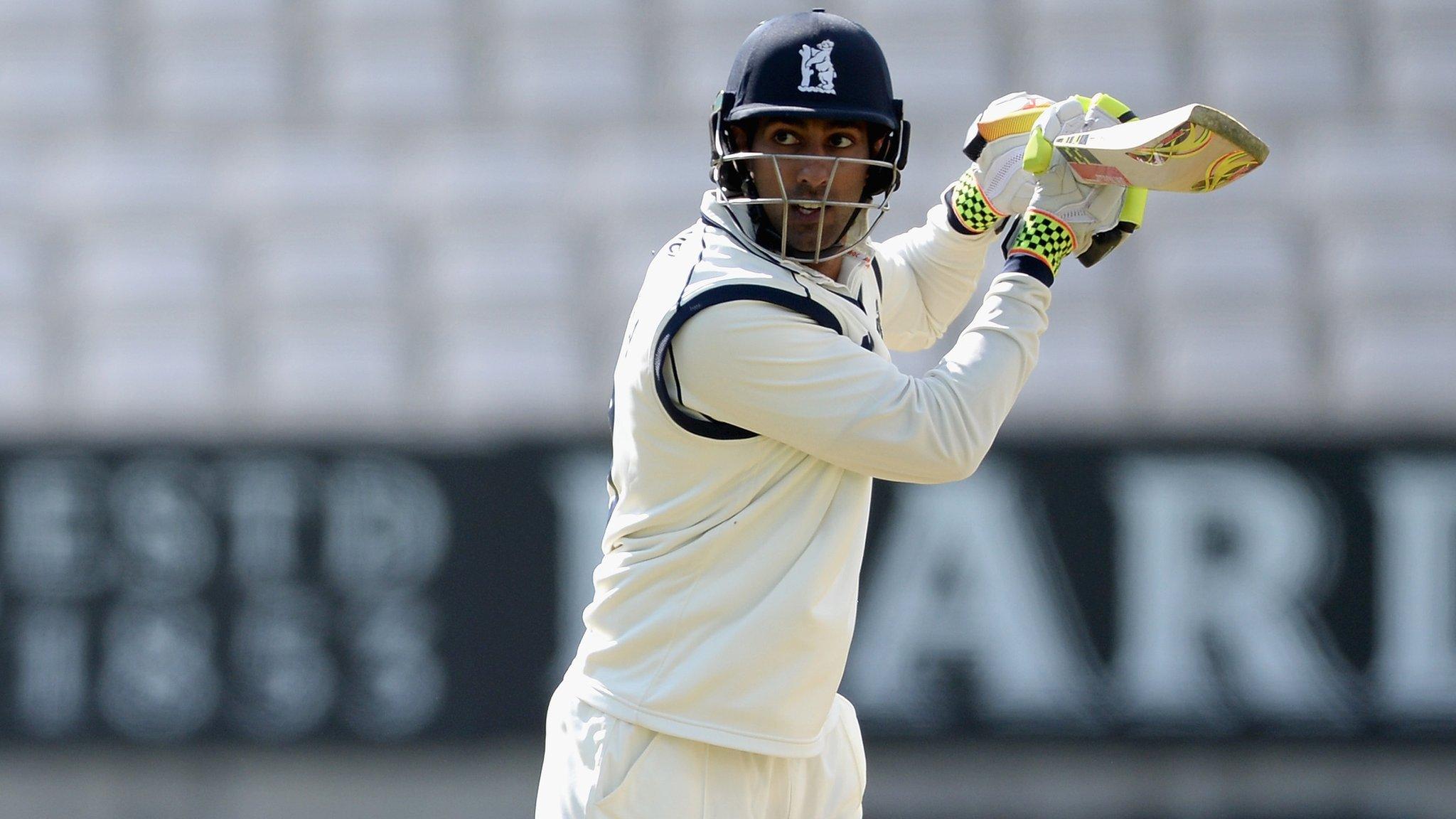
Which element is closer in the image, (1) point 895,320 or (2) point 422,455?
(1) point 895,320

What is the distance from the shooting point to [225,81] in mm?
4914

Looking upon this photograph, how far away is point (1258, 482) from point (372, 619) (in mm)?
2119

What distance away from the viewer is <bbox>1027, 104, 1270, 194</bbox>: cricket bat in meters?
1.72

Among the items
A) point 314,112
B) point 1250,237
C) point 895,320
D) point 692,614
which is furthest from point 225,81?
point 692,614

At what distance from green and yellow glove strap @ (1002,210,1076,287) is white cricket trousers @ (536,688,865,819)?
589 mm

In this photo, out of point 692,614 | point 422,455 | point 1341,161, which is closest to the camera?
point 692,614

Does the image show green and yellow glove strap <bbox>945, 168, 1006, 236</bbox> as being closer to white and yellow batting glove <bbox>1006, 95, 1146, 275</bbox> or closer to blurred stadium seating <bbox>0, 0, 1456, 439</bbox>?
white and yellow batting glove <bbox>1006, 95, 1146, 275</bbox>

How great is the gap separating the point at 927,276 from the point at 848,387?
1.88 ft

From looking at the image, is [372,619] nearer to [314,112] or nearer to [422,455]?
[422,455]

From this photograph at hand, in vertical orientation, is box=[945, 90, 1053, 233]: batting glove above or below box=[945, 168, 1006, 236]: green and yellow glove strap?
above

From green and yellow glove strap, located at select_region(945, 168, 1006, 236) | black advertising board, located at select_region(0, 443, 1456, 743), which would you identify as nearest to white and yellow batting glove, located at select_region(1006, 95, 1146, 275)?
green and yellow glove strap, located at select_region(945, 168, 1006, 236)

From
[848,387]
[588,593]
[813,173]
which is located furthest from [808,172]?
[588,593]

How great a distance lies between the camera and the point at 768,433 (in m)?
1.74

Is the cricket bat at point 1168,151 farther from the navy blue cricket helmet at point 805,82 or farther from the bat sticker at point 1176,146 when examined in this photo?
the navy blue cricket helmet at point 805,82
